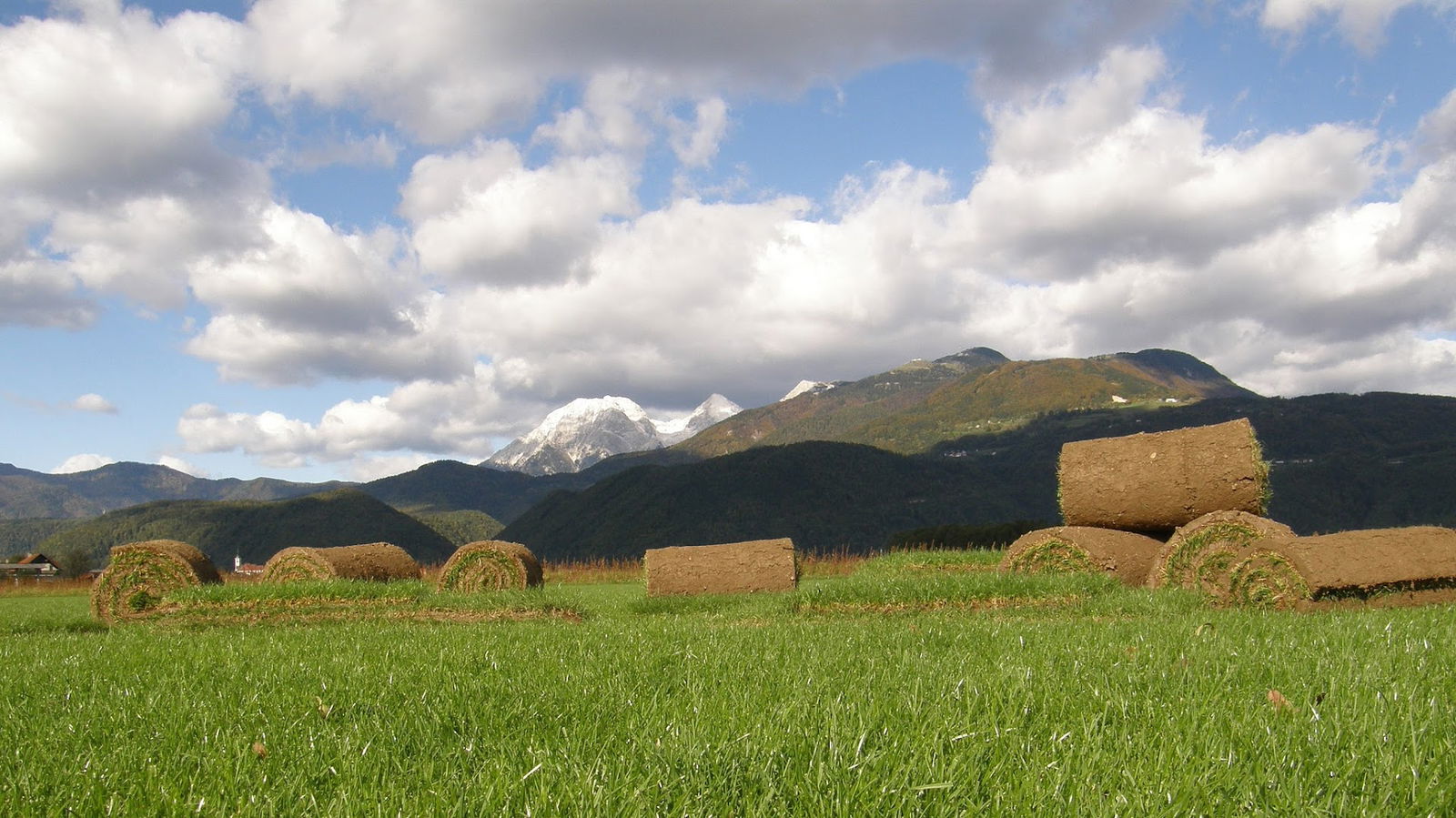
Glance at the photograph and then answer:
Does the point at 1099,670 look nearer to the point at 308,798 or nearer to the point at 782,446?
the point at 308,798

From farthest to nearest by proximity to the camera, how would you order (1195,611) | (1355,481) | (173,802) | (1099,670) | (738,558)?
(1355,481), (738,558), (1195,611), (1099,670), (173,802)

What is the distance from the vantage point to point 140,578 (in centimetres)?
1700

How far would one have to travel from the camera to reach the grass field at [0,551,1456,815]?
8.86ft

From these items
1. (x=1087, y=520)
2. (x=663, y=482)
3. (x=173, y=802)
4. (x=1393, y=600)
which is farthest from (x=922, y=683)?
(x=663, y=482)

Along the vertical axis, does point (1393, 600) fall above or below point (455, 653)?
below

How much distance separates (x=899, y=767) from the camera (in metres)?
2.80

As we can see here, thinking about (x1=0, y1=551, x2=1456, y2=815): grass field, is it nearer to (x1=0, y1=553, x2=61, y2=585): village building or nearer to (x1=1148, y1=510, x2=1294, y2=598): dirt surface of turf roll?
(x1=1148, y1=510, x2=1294, y2=598): dirt surface of turf roll

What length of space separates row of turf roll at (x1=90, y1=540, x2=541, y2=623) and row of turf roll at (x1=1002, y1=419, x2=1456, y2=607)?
1123cm

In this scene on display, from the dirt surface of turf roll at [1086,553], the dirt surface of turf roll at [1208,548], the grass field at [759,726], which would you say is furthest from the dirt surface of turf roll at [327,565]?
the dirt surface of turf roll at [1208,548]

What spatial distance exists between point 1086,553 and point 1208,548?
2.50 meters

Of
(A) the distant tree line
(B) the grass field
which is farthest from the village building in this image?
(B) the grass field

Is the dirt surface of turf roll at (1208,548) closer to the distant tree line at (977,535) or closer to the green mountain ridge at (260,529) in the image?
the distant tree line at (977,535)

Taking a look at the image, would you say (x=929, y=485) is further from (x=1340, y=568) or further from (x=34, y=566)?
(x=1340, y=568)

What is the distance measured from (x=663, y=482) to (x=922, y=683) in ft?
446
